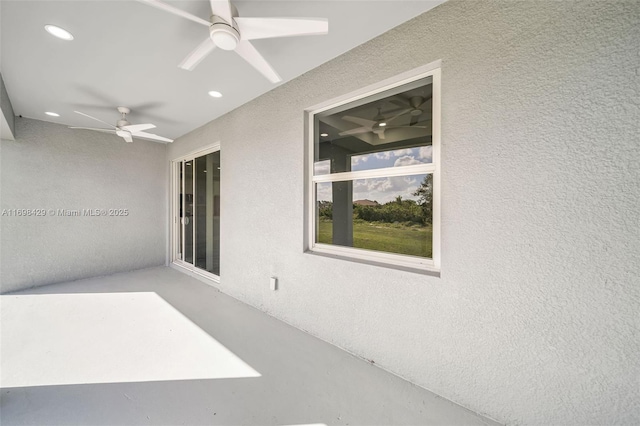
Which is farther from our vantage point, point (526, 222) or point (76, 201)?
point (76, 201)

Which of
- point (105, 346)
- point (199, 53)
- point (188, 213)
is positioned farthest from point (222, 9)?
point (188, 213)

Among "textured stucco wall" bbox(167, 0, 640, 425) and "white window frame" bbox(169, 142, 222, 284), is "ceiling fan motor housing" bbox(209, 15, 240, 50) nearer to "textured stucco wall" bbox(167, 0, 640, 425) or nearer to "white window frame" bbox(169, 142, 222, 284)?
"textured stucco wall" bbox(167, 0, 640, 425)

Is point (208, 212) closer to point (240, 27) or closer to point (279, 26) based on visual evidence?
point (240, 27)

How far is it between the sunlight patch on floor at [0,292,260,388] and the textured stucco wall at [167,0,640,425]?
1.40m

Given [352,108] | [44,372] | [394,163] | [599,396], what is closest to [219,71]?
[352,108]

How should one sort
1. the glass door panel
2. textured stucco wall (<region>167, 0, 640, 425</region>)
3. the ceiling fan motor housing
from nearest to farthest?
1. textured stucco wall (<region>167, 0, 640, 425</region>)
2. the ceiling fan motor housing
3. the glass door panel

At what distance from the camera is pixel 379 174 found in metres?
2.00

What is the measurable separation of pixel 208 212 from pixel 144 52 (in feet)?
Answer: 8.68

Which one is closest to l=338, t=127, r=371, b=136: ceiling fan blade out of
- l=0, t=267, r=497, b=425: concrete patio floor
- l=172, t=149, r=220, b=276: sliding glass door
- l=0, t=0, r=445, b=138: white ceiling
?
l=0, t=0, r=445, b=138: white ceiling

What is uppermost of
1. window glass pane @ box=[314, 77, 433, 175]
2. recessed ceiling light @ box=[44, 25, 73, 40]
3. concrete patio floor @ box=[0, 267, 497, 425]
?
recessed ceiling light @ box=[44, 25, 73, 40]

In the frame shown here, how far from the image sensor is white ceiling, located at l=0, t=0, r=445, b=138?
5.19ft

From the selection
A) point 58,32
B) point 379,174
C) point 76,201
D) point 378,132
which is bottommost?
point 76,201

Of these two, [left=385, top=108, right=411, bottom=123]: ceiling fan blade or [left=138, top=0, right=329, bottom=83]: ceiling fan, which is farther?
[left=385, top=108, right=411, bottom=123]: ceiling fan blade

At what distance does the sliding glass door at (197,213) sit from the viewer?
13.1ft
